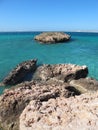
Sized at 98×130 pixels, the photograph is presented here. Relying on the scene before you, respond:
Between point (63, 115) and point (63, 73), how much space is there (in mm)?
11942

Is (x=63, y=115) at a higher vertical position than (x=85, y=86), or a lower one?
higher

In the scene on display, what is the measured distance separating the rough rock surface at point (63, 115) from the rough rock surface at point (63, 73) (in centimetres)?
1033

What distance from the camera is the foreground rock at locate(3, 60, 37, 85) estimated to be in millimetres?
20562

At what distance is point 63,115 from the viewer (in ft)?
26.0

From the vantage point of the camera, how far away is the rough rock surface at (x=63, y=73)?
19.5 meters

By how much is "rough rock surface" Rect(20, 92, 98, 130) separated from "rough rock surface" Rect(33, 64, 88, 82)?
33.9 feet

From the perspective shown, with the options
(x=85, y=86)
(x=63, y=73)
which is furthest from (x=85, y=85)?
(x=63, y=73)

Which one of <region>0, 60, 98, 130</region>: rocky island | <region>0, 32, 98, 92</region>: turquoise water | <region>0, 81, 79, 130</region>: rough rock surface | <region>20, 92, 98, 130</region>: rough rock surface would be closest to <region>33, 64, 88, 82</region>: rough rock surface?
<region>0, 32, 98, 92</region>: turquoise water

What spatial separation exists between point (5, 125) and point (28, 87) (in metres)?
2.24

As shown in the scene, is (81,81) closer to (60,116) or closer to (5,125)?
(5,125)

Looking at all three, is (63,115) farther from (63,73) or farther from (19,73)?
(19,73)

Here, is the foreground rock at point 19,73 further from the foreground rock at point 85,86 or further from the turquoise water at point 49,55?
the foreground rock at point 85,86

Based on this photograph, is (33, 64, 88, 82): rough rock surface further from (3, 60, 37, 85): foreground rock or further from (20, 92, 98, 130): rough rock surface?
(20, 92, 98, 130): rough rock surface

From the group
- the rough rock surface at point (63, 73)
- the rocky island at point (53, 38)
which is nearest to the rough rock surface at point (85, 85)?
the rough rock surface at point (63, 73)
